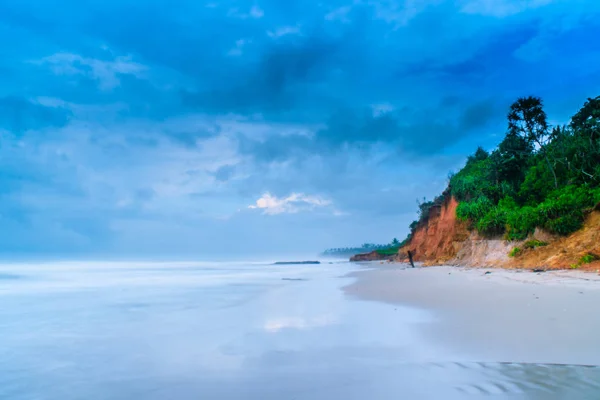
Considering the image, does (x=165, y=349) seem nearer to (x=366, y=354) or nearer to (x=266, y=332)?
(x=266, y=332)

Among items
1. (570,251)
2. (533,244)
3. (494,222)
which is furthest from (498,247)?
(570,251)

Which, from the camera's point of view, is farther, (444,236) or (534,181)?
(444,236)

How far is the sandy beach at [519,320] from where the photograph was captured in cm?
454

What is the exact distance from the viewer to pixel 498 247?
70.8 ft

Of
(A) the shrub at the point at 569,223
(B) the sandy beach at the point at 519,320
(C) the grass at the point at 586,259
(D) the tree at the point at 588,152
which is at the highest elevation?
(D) the tree at the point at 588,152

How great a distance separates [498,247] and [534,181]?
5185 millimetres

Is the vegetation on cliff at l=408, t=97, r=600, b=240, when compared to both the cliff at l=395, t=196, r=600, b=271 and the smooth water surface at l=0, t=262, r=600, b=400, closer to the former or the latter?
the cliff at l=395, t=196, r=600, b=271

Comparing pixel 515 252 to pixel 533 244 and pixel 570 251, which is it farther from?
pixel 570 251

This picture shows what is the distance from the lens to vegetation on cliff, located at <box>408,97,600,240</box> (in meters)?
17.7

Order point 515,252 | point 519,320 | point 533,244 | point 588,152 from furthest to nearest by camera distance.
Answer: point 588,152 < point 515,252 < point 533,244 < point 519,320

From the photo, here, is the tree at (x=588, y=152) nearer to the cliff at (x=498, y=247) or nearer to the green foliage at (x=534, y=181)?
the green foliage at (x=534, y=181)

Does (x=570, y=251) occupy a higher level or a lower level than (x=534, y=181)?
lower

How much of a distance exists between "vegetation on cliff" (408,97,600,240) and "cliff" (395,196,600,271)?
1.97 feet

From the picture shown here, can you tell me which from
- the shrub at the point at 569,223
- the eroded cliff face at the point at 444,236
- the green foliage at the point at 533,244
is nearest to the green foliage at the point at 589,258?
the shrub at the point at 569,223
